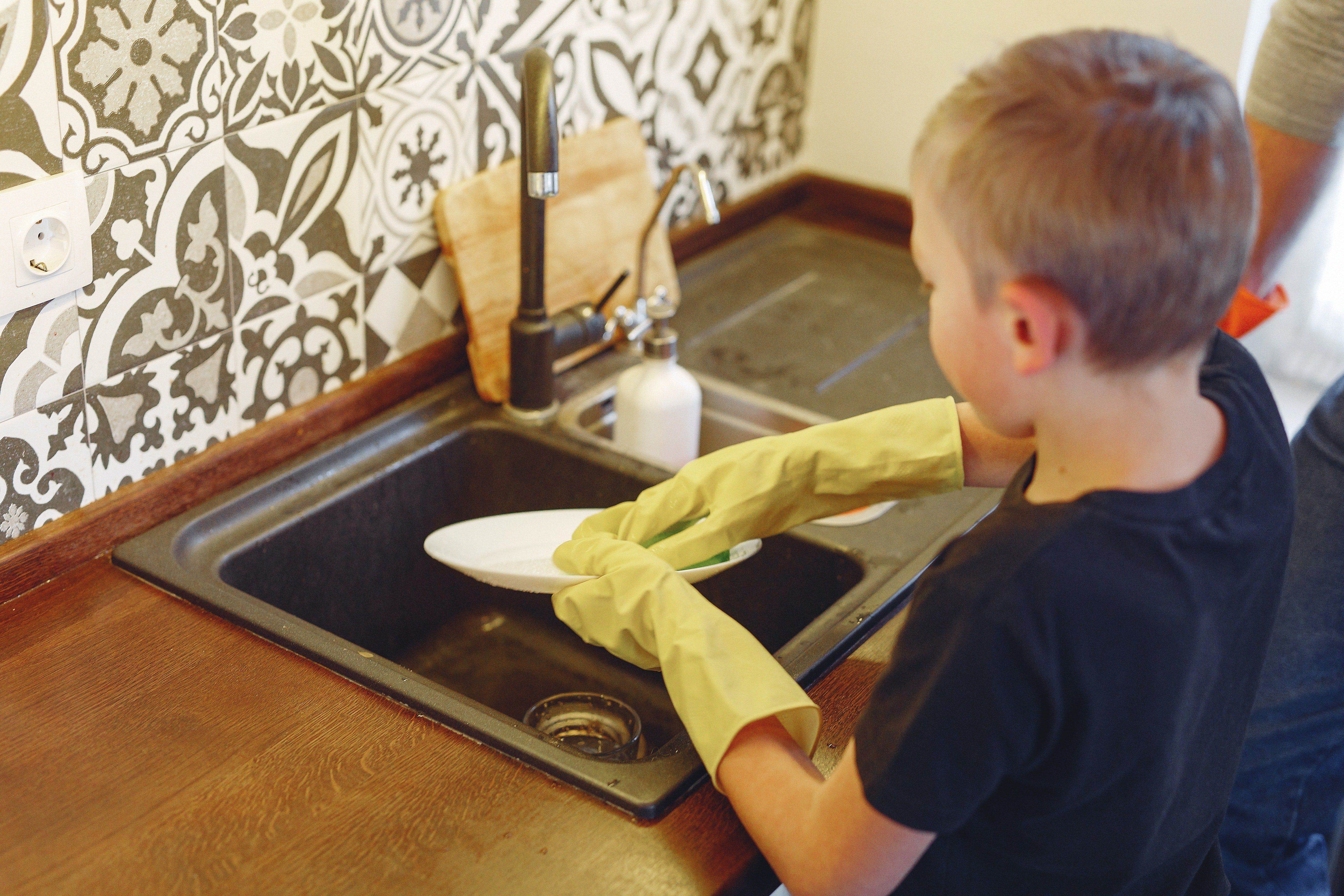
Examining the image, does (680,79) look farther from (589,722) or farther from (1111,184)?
(1111,184)

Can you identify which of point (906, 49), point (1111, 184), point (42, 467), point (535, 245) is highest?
point (1111, 184)

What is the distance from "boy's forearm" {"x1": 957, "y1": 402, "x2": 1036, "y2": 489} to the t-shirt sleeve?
355 mm

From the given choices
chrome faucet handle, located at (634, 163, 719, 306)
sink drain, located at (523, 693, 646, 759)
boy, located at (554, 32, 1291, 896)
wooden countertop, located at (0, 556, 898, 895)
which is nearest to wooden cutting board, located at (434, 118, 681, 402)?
chrome faucet handle, located at (634, 163, 719, 306)

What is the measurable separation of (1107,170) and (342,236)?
2.63 feet

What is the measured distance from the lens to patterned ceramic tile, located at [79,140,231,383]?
1013 millimetres

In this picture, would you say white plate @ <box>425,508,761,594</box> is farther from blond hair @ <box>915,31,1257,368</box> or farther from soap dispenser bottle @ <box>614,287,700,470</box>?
blond hair @ <box>915,31,1257,368</box>

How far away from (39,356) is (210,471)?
0.20 m

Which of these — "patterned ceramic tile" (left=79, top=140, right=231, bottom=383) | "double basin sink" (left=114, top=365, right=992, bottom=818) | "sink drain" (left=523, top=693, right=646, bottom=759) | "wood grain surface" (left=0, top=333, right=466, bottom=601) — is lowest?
"sink drain" (left=523, top=693, right=646, bottom=759)

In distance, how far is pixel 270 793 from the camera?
0.85m

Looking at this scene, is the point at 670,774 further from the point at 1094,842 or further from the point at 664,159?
the point at 664,159

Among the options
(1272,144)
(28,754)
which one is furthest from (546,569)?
(1272,144)

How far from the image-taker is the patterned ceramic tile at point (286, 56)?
3.48 ft

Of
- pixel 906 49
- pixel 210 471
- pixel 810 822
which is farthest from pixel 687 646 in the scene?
pixel 906 49

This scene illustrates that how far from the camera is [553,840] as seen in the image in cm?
82
